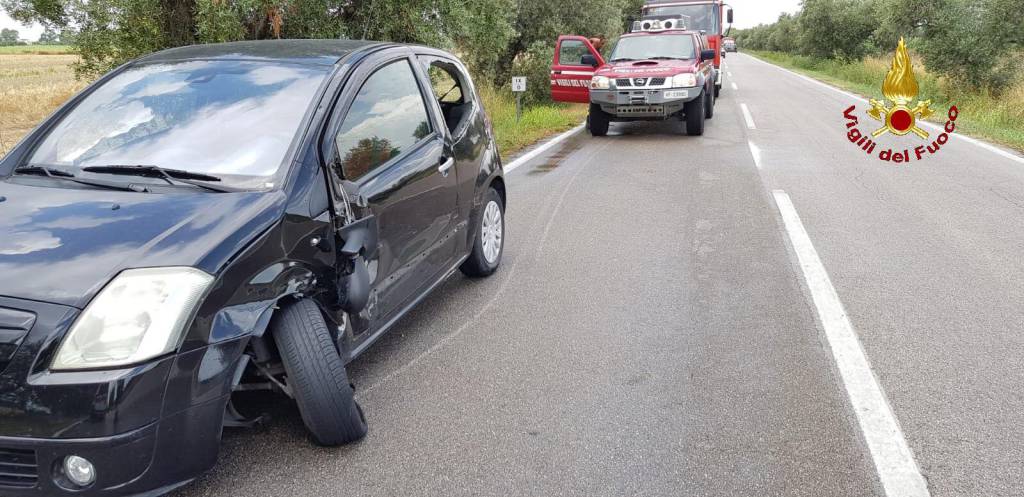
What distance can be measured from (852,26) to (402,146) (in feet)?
138

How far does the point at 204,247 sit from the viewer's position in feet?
8.38

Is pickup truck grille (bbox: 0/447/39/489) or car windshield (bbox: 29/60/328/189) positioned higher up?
car windshield (bbox: 29/60/328/189)

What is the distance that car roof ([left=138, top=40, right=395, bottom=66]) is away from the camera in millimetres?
3775

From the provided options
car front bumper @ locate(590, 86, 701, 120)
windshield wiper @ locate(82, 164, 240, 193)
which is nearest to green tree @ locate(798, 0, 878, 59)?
car front bumper @ locate(590, 86, 701, 120)

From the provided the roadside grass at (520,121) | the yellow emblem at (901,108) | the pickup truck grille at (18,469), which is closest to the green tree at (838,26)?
the yellow emblem at (901,108)

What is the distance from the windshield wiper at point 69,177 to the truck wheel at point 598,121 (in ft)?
35.8

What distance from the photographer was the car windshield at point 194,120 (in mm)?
3201

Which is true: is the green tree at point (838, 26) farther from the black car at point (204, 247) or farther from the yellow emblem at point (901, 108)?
the black car at point (204, 247)

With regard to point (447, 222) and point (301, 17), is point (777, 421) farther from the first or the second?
point (301, 17)

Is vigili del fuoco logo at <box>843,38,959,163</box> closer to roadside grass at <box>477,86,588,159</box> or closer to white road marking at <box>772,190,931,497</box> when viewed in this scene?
roadside grass at <box>477,86,588,159</box>

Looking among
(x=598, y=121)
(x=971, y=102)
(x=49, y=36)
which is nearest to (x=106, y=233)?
(x=49, y=36)

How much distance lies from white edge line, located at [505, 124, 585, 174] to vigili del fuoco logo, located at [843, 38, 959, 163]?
190 inches

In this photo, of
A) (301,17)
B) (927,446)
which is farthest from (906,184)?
(301,17)

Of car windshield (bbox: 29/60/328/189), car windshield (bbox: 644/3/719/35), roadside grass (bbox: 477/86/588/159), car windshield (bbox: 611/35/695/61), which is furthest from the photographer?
car windshield (bbox: 644/3/719/35)
